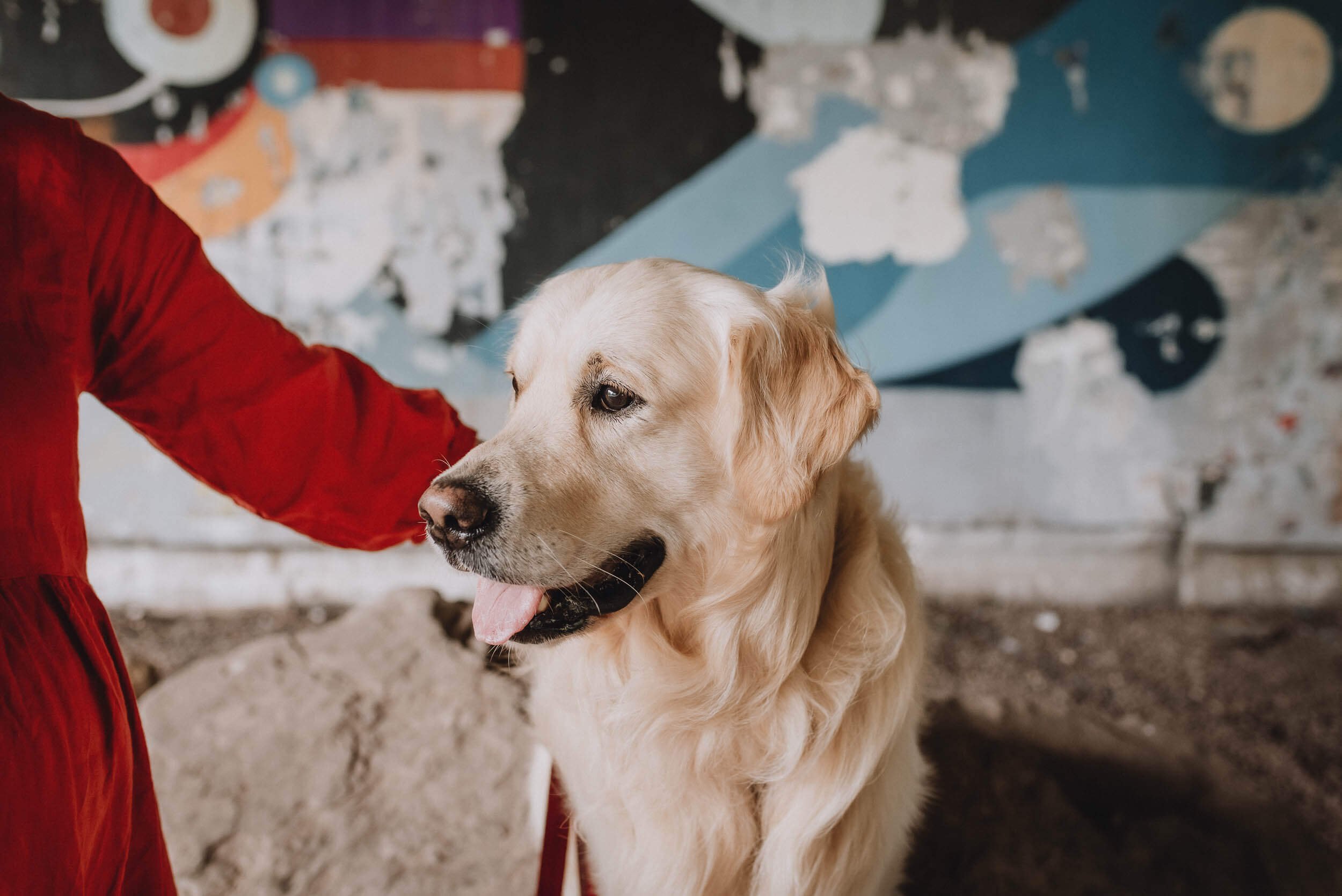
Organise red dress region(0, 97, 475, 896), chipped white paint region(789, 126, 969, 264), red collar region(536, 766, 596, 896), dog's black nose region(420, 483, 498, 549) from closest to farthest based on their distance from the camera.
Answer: red dress region(0, 97, 475, 896) < dog's black nose region(420, 483, 498, 549) < red collar region(536, 766, 596, 896) < chipped white paint region(789, 126, 969, 264)

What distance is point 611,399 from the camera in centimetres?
131

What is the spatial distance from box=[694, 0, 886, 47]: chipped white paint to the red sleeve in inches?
113

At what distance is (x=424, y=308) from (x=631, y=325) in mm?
2720

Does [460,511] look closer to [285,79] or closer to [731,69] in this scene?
[731,69]

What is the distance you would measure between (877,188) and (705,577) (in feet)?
9.34

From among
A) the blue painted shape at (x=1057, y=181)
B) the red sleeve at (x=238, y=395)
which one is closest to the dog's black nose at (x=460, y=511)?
the red sleeve at (x=238, y=395)

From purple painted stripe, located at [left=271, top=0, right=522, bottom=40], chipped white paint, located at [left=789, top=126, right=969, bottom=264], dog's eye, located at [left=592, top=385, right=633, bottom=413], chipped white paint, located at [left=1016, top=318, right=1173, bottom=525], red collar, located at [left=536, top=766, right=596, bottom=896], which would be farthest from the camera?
chipped white paint, located at [left=1016, top=318, right=1173, bottom=525]

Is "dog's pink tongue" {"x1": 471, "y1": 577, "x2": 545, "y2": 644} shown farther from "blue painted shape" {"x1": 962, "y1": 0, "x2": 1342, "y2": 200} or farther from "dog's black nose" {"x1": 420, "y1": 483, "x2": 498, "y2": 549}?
"blue painted shape" {"x1": 962, "y1": 0, "x2": 1342, "y2": 200}

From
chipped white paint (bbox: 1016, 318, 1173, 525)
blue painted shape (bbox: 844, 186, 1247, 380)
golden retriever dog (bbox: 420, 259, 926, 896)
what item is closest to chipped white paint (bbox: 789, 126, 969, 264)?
blue painted shape (bbox: 844, 186, 1247, 380)

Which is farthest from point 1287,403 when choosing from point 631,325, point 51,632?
point 51,632

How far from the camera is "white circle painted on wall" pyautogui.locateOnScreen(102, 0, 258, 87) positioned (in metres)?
3.51

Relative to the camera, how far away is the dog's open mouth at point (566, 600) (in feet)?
4.07

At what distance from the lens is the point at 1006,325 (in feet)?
12.2

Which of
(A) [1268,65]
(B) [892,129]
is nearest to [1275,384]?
(A) [1268,65]
